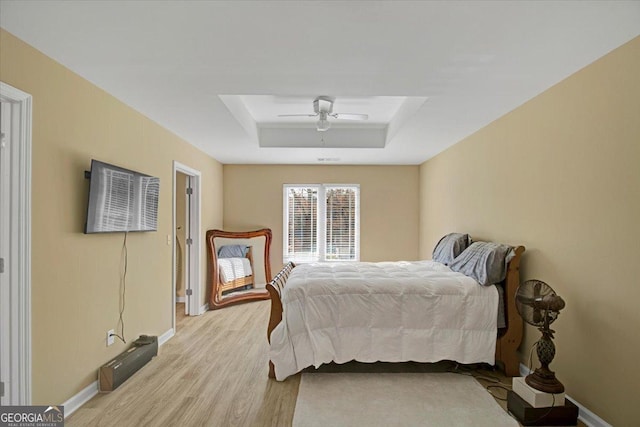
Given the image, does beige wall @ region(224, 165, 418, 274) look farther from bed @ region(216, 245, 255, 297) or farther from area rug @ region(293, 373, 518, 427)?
area rug @ region(293, 373, 518, 427)

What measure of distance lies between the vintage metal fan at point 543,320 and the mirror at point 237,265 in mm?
4147

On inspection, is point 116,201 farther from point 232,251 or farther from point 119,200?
point 232,251

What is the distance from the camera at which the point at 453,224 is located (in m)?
4.88

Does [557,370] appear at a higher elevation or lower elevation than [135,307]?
lower

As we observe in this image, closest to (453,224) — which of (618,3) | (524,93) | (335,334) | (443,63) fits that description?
(524,93)

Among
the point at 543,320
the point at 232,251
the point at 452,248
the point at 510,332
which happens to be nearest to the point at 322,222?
the point at 232,251

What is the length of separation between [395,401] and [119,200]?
2.71m

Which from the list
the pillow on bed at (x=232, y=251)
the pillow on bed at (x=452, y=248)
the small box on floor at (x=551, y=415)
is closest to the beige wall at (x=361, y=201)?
the pillow on bed at (x=232, y=251)

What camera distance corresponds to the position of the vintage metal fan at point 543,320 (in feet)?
7.95

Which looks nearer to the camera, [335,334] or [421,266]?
[335,334]

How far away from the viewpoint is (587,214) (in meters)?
2.45

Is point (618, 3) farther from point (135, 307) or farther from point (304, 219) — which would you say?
point (304, 219)

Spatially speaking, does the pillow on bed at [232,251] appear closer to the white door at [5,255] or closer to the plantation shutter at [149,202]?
the plantation shutter at [149,202]

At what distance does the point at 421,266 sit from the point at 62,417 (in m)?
3.37
